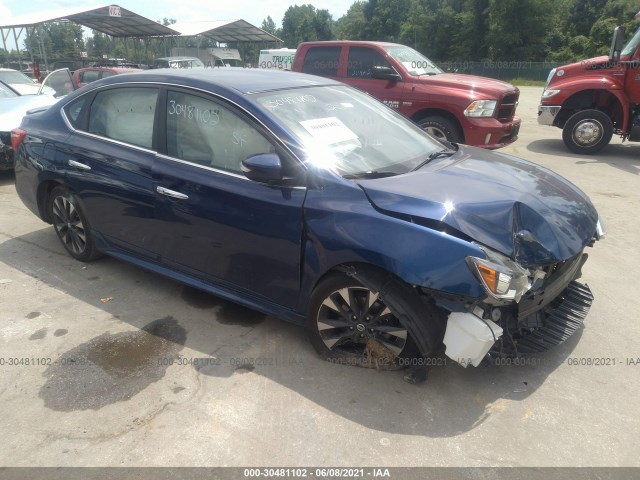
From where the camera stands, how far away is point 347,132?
3.30m

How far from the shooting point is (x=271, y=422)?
8.52ft

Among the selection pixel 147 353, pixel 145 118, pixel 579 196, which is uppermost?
pixel 145 118

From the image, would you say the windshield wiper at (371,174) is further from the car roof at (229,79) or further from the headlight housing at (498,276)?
the car roof at (229,79)

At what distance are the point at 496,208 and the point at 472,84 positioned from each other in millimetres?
5712

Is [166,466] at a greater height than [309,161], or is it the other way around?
[309,161]

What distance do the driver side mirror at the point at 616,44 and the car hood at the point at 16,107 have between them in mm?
9568

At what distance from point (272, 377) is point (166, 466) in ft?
2.64

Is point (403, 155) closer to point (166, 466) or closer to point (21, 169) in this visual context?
point (166, 466)

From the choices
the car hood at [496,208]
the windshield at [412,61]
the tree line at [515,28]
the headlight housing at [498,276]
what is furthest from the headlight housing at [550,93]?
the tree line at [515,28]

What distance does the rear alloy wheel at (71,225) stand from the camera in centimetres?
419

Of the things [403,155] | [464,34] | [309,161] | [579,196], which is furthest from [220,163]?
[464,34]

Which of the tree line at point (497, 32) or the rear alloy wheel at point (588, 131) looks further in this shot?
the tree line at point (497, 32)

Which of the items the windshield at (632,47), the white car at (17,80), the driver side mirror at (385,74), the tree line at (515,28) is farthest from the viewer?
the tree line at (515,28)

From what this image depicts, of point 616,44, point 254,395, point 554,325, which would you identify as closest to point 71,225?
point 254,395
